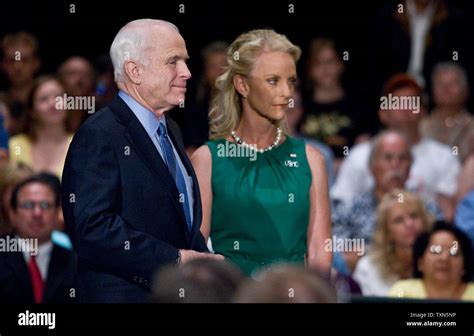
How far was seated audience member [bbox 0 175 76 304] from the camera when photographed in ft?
15.0

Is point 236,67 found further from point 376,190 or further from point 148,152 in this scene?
point 376,190

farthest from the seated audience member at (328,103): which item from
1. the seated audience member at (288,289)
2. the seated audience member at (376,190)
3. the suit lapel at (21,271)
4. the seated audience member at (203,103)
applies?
the seated audience member at (288,289)

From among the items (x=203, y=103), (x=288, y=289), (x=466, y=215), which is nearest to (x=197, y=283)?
(x=288, y=289)

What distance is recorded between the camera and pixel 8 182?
5.25m

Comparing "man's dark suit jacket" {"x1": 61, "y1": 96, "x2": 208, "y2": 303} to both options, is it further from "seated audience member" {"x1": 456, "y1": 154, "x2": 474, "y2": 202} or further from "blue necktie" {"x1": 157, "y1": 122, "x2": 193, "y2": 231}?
"seated audience member" {"x1": 456, "y1": 154, "x2": 474, "y2": 202}

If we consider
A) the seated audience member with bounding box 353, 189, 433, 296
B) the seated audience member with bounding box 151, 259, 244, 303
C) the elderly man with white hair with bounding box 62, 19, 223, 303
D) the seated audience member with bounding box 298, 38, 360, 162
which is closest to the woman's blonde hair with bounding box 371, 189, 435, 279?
the seated audience member with bounding box 353, 189, 433, 296

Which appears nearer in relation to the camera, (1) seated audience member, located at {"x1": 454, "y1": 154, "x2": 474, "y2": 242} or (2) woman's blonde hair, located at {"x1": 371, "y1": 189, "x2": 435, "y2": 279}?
(2) woman's blonde hair, located at {"x1": 371, "y1": 189, "x2": 435, "y2": 279}

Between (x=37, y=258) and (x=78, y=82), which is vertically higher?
(x=78, y=82)

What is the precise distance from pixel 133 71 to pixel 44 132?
242 centimetres

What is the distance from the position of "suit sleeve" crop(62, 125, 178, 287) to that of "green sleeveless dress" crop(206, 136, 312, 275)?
0.57 meters

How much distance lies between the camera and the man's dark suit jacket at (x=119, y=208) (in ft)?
11.2

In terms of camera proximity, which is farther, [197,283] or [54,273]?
[54,273]

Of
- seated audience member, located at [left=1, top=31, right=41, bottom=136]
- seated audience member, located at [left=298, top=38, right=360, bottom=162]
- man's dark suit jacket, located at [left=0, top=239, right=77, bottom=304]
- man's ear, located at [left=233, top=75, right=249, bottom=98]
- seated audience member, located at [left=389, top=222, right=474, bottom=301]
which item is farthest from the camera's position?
seated audience member, located at [left=298, top=38, right=360, bottom=162]

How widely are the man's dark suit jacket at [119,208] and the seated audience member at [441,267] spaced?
5.03 ft
